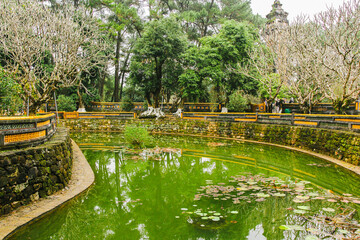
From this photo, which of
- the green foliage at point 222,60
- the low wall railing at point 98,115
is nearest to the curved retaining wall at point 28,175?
the green foliage at point 222,60

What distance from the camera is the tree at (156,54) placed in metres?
21.6

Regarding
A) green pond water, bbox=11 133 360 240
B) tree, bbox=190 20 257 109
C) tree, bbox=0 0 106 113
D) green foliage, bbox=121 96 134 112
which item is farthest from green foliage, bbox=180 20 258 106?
green pond water, bbox=11 133 360 240

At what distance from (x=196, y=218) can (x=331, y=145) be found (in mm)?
7986

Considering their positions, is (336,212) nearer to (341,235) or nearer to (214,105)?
(341,235)

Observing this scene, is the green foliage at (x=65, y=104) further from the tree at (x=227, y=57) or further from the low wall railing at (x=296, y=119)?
the tree at (x=227, y=57)

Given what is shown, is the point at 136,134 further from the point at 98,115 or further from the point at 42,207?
the point at 98,115

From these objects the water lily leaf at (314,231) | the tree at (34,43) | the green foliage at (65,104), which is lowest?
the water lily leaf at (314,231)

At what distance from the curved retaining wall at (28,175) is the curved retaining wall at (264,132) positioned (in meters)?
8.20

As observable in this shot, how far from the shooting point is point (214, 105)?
2566 cm

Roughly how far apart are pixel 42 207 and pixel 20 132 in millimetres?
1735

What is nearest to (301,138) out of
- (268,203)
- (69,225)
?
(268,203)

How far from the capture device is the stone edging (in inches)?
181

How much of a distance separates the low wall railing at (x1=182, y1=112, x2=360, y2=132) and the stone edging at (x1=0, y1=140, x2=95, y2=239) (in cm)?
984

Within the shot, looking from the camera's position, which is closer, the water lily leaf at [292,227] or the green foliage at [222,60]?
the water lily leaf at [292,227]
